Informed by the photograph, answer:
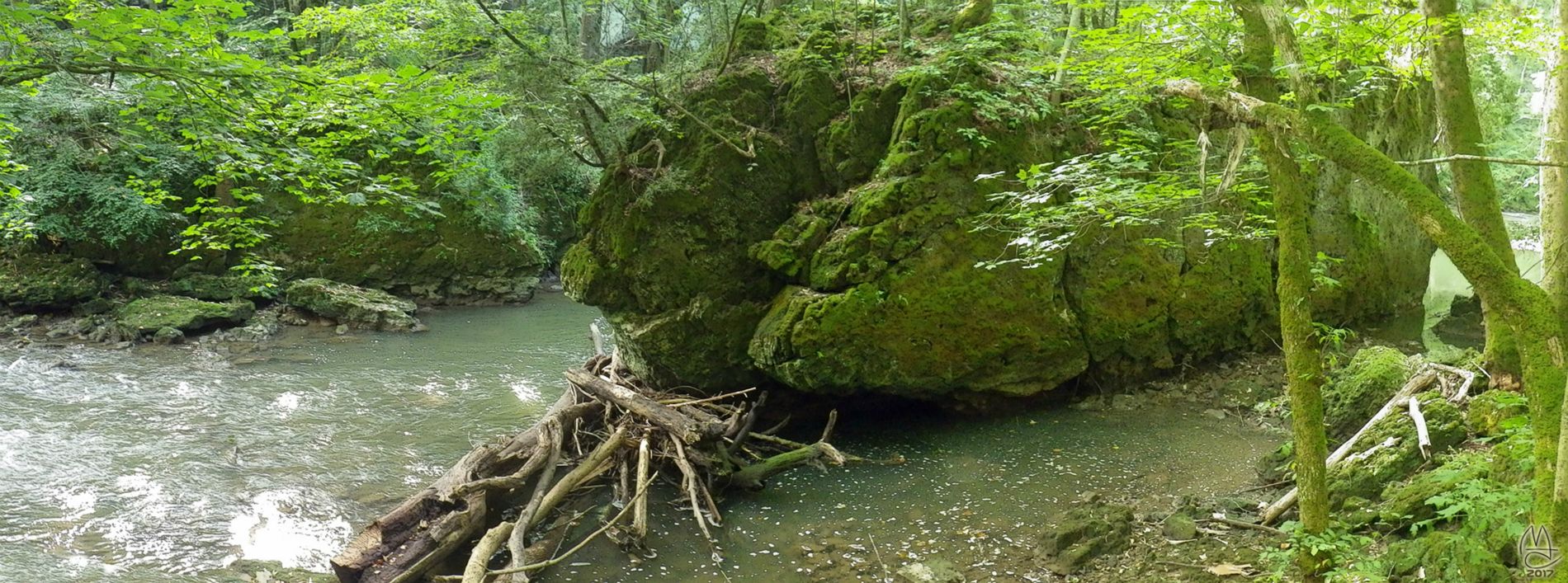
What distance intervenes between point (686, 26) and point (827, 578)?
10.9 meters

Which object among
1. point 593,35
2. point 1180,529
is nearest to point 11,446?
point 1180,529

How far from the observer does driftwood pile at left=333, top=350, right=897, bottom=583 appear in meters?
6.32

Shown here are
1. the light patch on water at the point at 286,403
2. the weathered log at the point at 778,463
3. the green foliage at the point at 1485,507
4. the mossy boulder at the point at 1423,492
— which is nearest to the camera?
the green foliage at the point at 1485,507

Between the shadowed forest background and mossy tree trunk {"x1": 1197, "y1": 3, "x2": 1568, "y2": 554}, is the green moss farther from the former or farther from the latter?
mossy tree trunk {"x1": 1197, "y1": 3, "x2": 1568, "y2": 554}

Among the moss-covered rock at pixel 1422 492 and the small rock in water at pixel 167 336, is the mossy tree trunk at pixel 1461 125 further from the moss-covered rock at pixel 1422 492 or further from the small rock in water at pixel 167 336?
the small rock in water at pixel 167 336

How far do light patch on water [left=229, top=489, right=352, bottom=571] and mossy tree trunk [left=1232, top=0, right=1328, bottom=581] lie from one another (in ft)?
23.3

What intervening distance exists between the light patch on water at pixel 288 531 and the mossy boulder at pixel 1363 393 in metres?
8.74

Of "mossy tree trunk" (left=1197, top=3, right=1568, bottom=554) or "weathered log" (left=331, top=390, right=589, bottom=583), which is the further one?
"weathered log" (left=331, top=390, right=589, bottom=583)

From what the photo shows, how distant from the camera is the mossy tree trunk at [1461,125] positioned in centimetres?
465

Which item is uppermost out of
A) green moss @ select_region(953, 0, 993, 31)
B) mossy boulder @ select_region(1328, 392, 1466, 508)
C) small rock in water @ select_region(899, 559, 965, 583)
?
green moss @ select_region(953, 0, 993, 31)

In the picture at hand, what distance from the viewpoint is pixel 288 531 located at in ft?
24.1

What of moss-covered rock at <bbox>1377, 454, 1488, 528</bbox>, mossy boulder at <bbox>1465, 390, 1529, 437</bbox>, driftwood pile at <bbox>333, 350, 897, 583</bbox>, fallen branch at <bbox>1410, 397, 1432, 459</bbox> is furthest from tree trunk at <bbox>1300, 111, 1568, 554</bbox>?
driftwood pile at <bbox>333, 350, 897, 583</bbox>

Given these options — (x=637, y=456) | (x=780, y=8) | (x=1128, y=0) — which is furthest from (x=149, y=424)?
(x=1128, y=0)

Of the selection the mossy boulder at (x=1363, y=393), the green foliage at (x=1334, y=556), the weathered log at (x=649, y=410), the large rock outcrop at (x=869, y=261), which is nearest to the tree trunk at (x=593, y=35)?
the large rock outcrop at (x=869, y=261)
